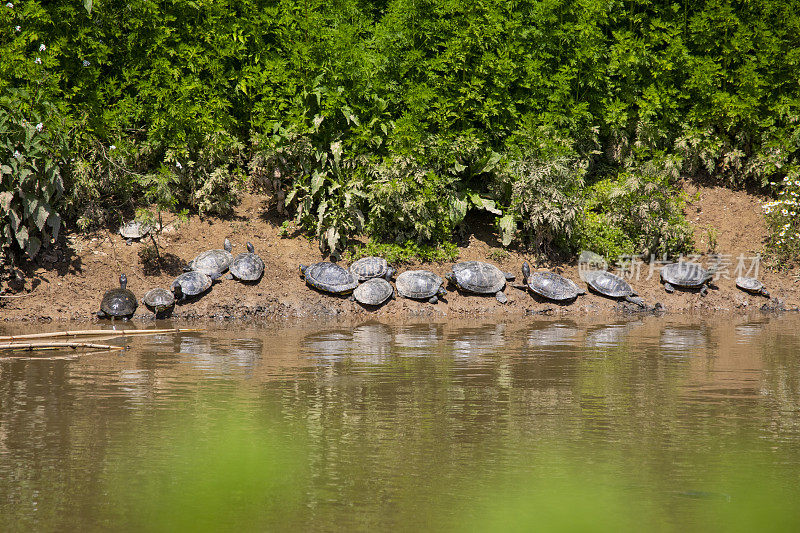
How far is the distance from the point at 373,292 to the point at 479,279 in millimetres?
1822

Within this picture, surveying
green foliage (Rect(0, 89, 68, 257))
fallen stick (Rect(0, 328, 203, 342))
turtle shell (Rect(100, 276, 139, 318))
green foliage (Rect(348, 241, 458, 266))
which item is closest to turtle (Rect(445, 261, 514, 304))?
green foliage (Rect(348, 241, 458, 266))

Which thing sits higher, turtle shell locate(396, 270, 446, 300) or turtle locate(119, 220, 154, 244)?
turtle locate(119, 220, 154, 244)

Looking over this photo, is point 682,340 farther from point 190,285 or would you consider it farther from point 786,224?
point 190,285

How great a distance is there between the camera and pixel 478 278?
13109 millimetres

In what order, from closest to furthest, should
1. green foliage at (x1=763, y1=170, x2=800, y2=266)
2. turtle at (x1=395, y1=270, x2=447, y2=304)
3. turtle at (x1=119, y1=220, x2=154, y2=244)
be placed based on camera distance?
turtle at (x1=395, y1=270, x2=447, y2=304)
turtle at (x1=119, y1=220, x2=154, y2=244)
green foliage at (x1=763, y1=170, x2=800, y2=266)

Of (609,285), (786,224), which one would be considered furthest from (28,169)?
(786,224)

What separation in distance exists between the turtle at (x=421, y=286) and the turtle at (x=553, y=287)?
1505mm

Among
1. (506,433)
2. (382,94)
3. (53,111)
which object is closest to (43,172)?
(53,111)

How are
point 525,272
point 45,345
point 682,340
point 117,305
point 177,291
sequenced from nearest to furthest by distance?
point 45,345 < point 682,340 < point 117,305 < point 177,291 < point 525,272

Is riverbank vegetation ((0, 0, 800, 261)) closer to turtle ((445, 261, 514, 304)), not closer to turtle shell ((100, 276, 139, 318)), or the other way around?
turtle ((445, 261, 514, 304))

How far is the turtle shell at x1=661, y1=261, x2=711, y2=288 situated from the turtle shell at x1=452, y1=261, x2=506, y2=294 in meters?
2.96

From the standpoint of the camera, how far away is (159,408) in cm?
648

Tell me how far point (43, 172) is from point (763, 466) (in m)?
10.9

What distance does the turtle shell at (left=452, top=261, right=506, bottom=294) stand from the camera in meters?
13.1
